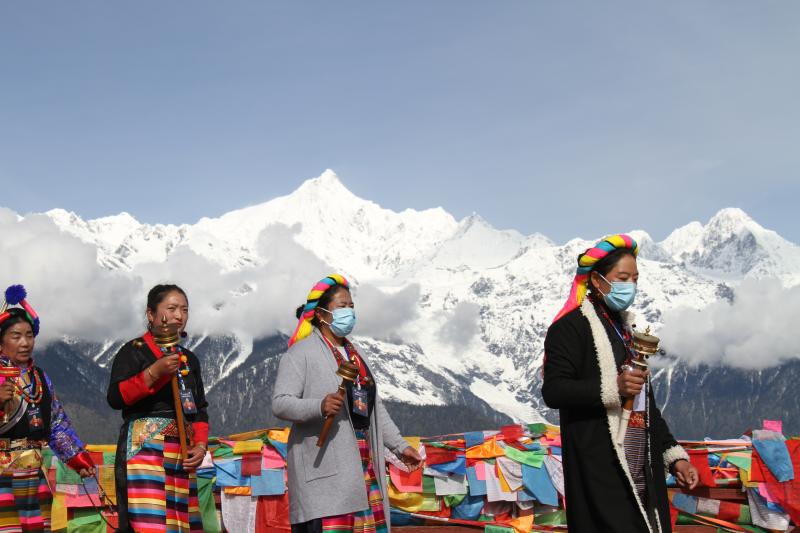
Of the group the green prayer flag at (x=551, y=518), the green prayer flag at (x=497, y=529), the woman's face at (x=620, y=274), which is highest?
the woman's face at (x=620, y=274)

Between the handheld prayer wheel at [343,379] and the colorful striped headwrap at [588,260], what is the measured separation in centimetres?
147

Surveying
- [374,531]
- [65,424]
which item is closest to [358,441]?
[374,531]

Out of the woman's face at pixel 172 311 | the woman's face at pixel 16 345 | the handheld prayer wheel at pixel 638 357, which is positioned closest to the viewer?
the handheld prayer wheel at pixel 638 357

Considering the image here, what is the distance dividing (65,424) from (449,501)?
16.8ft

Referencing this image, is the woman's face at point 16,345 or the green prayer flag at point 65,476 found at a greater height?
the woman's face at point 16,345

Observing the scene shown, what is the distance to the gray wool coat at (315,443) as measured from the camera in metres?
6.70

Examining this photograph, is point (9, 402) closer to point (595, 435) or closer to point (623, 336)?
point (595, 435)

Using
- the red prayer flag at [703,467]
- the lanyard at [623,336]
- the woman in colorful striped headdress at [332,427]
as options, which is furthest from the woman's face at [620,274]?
the red prayer flag at [703,467]

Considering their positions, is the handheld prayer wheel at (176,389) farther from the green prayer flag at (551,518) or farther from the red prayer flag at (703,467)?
the red prayer flag at (703,467)

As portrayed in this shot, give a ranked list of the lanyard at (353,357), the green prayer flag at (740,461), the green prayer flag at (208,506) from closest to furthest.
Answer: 1. the lanyard at (353,357)
2. the green prayer flag at (740,461)
3. the green prayer flag at (208,506)

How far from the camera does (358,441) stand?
702 centimetres

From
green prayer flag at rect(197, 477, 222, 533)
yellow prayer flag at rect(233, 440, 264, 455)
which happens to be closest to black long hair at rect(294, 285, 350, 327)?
yellow prayer flag at rect(233, 440, 264, 455)

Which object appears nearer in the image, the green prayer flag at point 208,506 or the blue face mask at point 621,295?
the blue face mask at point 621,295

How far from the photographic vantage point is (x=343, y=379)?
6.64 metres
